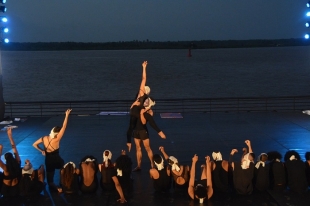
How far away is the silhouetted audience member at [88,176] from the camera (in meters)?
8.64

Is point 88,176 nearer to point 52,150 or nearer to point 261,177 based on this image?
point 52,150

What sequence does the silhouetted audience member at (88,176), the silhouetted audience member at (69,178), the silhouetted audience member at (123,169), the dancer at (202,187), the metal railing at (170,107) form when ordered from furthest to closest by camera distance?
the metal railing at (170,107), the silhouetted audience member at (88,176), the silhouetted audience member at (69,178), the silhouetted audience member at (123,169), the dancer at (202,187)

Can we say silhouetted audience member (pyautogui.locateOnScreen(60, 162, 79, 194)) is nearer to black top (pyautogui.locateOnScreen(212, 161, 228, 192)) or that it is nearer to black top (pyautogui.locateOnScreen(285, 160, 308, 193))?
black top (pyautogui.locateOnScreen(212, 161, 228, 192))

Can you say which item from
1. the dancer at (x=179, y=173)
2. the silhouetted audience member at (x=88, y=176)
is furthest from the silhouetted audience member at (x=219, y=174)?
the silhouetted audience member at (x=88, y=176)

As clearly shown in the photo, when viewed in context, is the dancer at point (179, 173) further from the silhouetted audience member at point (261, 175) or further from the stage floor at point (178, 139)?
the silhouetted audience member at point (261, 175)

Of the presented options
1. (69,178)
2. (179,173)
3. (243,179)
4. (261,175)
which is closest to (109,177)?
(69,178)

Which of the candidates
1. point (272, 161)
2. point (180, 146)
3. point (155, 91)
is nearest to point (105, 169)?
point (272, 161)

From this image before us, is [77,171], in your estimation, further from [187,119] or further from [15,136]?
[187,119]

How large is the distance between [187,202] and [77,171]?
6.66 ft

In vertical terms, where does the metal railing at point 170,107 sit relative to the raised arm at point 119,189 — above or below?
below

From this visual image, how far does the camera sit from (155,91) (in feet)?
191

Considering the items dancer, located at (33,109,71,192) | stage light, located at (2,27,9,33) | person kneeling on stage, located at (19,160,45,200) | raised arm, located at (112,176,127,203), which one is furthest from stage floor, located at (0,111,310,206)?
stage light, located at (2,27,9,33)

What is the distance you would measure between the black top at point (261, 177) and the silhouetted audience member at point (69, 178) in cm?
321

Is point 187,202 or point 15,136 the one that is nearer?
point 187,202
